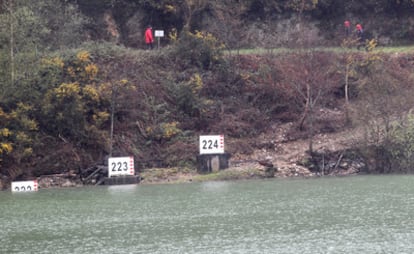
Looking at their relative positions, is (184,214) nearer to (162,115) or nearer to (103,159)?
(103,159)

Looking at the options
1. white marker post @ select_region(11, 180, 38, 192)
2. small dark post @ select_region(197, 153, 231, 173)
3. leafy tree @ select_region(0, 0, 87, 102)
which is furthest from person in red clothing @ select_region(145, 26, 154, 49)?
white marker post @ select_region(11, 180, 38, 192)

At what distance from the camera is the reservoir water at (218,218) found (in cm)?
2712

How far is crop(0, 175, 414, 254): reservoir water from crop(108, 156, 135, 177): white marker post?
1.63 metres

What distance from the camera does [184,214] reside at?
3341 cm

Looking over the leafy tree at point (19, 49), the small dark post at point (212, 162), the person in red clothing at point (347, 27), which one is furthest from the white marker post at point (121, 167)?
the person in red clothing at point (347, 27)

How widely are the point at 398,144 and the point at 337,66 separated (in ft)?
29.4

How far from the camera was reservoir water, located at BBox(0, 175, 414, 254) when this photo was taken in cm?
2712

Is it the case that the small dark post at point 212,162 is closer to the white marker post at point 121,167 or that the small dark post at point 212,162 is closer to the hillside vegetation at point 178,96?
the hillside vegetation at point 178,96

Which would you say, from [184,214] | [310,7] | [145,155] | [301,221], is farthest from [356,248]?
[310,7]

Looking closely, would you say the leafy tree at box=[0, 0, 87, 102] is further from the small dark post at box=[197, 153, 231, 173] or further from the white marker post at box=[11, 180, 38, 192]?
the small dark post at box=[197, 153, 231, 173]

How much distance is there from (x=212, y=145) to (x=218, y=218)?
15018 millimetres

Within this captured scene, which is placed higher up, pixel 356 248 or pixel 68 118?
pixel 68 118

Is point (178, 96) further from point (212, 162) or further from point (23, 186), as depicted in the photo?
point (23, 186)

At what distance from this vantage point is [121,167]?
149ft
